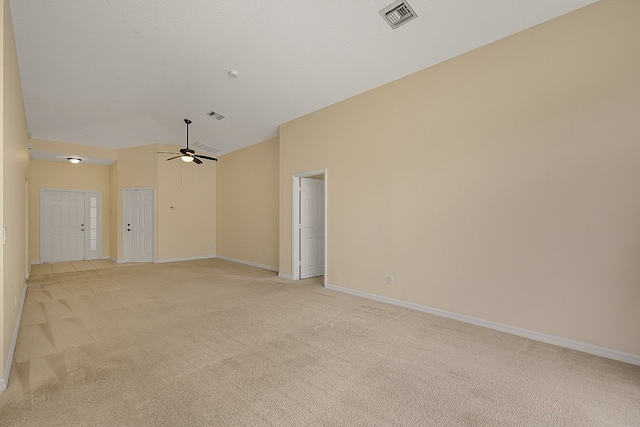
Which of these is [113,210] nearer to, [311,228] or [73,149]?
[73,149]

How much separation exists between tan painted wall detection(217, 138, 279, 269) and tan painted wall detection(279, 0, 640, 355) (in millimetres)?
3068

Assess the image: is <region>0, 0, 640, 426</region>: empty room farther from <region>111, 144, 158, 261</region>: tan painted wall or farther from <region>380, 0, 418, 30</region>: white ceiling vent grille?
<region>111, 144, 158, 261</region>: tan painted wall

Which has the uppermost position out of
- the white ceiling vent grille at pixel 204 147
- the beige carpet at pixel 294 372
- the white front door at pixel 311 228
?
the white ceiling vent grille at pixel 204 147

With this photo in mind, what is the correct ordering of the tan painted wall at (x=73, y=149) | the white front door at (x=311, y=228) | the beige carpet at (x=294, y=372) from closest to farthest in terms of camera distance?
1. the beige carpet at (x=294, y=372)
2. the white front door at (x=311, y=228)
3. the tan painted wall at (x=73, y=149)

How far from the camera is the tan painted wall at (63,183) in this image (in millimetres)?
8055

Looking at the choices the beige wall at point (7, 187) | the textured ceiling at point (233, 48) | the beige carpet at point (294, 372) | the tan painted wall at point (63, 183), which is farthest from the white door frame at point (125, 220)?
the beige wall at point (7, 187)

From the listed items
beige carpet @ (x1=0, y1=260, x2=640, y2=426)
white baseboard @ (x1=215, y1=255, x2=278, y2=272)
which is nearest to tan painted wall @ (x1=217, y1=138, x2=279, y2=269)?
white baseboard @ (x1=215, y1=255, x2=278, y2=272)

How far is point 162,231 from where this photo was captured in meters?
8.27

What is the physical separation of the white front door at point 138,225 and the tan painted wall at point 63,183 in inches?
56.5

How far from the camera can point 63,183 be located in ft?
28.0

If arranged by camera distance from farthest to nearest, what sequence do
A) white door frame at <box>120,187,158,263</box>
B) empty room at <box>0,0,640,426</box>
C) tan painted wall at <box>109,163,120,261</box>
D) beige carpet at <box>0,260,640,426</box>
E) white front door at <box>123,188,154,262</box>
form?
tan painted wall at <box>109,163,120,261</box>, white front door at <box>123,188,154,262</box>, white door frame at <box>120,187,158,263</box>, empty room at <box>0,0,640,426</box>, beige carpet at <box>0,260,640,426</box>

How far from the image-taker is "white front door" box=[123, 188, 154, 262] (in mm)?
8320

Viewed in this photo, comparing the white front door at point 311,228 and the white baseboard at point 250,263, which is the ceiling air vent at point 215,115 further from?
the white baseboard at point 250,263

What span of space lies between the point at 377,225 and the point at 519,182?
1943 mm
